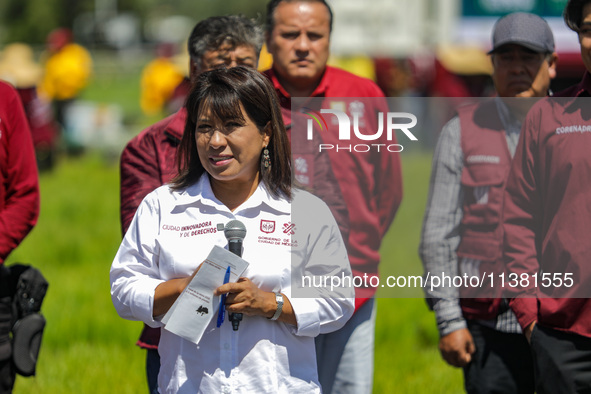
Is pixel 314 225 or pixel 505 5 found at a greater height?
pixel 505 5

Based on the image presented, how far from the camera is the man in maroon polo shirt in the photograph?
3.38 m

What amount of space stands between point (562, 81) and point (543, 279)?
19462mm

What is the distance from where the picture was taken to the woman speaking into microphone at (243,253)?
120 inches

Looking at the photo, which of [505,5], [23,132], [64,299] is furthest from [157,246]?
[505,5]

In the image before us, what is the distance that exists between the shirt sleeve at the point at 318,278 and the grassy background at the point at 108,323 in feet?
2.20

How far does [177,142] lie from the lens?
381 cm

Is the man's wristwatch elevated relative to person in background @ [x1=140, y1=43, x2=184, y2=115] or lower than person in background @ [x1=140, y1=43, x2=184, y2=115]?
lower

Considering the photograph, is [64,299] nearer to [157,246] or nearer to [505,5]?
[157,246]

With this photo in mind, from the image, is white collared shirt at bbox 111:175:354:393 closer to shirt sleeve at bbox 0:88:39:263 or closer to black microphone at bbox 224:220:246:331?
black microphone at bbox 224:220:246:331

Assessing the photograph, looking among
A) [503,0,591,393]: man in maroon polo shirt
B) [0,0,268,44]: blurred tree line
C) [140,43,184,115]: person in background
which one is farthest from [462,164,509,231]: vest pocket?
[0,0,268,44]: blurred tree line

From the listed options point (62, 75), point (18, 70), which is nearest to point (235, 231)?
point (18, 70)

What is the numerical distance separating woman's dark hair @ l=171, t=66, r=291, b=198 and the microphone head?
0.29 m

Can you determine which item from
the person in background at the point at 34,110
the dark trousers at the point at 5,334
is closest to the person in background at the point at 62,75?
the person in background at the point at 34,110

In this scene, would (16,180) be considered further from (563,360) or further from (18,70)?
(18,70)
